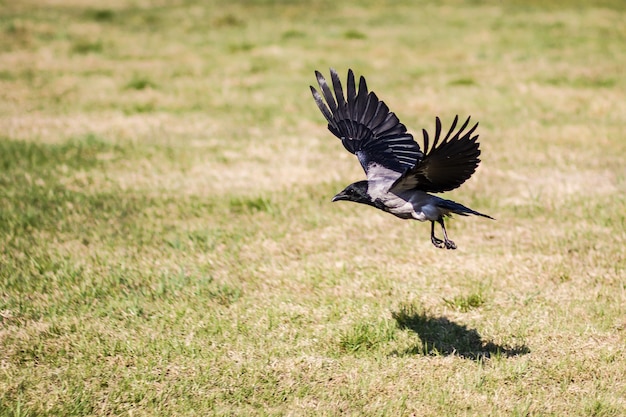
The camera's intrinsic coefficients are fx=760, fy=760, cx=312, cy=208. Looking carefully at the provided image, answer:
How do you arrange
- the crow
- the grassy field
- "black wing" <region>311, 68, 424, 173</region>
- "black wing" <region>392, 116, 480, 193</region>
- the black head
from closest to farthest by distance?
1. "black wing" <region>392, 116, 480, 193</region>
2. the crow
3. the grassy field
4. the black head
5. "black wing" <region>311, 68, 424, 173</region>

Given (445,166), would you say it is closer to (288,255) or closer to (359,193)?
(359,193)

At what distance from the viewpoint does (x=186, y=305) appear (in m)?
5.94

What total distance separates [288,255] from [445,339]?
201 cm

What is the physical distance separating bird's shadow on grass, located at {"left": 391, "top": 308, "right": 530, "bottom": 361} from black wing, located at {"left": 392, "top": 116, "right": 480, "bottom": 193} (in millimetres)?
1162

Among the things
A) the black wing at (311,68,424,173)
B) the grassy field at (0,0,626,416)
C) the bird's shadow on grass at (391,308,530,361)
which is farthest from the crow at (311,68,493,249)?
the grassy field at (0,0,626,416)

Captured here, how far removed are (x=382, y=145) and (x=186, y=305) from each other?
1967 mm

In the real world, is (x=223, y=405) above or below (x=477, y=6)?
below

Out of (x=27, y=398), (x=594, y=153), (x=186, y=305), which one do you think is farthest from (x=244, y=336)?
(x=594, y=153)

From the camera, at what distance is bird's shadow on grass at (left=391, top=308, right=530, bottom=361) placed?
521 centimetres

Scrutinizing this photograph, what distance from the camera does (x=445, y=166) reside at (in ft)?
15.0

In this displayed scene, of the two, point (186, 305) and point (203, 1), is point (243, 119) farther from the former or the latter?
point (203, 1)

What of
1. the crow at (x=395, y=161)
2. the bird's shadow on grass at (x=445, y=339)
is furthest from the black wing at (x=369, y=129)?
the bird's shadow on grass at (x=445, y=339)

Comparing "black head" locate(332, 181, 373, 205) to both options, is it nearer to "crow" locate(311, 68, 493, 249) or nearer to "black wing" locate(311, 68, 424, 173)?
"crow" locate(311, 68, 493, 249)

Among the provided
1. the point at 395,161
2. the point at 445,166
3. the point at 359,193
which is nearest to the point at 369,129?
the point at 395,161
